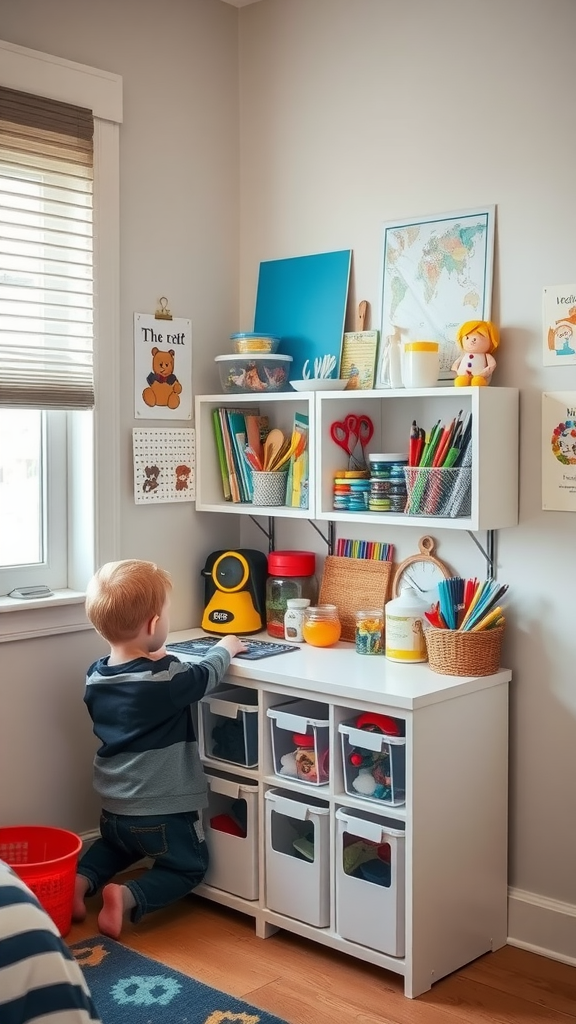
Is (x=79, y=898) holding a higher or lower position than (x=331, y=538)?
lower

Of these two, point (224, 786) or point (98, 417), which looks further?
point (98, 417)

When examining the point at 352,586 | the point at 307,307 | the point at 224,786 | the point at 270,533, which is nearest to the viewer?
the point at 224,786

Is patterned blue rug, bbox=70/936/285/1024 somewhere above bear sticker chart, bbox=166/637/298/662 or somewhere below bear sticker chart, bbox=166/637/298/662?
below

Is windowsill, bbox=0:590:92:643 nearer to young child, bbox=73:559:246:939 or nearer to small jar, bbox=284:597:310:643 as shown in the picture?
young child, bbox=73:559:246:939

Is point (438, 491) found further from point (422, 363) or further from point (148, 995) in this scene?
point (148, 995)

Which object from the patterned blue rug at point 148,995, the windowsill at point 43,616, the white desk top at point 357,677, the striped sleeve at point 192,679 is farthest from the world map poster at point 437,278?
the patterned blue rug at point 148,995

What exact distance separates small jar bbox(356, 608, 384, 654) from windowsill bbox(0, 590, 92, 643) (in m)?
0.77

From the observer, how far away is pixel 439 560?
2.82m

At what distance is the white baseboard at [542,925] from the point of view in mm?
2570

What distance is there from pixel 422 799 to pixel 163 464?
128cm

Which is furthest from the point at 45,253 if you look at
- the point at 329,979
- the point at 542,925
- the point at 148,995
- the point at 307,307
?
the point at 542,925

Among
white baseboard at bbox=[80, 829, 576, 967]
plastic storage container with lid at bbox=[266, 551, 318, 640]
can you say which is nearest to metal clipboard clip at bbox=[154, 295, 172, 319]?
plastic storage container with lid at bbox=[266, 551, 318, 640]

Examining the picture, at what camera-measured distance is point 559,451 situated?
2539mm

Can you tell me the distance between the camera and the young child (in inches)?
104
